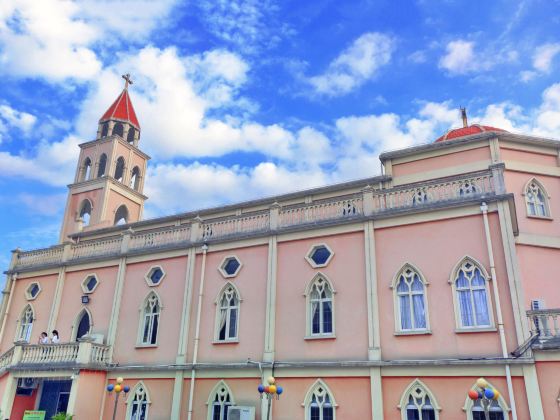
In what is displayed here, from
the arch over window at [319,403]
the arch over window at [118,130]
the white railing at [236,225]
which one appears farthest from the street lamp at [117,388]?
the arch over window at [118,130]

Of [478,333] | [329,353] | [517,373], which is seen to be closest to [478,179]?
[478,333]

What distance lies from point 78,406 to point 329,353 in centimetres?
968

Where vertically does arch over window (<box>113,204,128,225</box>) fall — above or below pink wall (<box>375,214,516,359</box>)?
above

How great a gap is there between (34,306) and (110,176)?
9692 millimetres

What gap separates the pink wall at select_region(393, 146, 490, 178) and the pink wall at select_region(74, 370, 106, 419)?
47.7 ft

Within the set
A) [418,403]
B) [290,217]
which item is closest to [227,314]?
[290,217]

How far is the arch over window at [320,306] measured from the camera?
14.9 meters

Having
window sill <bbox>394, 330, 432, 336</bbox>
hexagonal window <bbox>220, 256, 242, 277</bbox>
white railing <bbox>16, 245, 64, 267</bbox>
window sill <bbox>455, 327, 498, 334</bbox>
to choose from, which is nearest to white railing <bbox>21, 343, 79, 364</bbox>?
white railing <bbox>16, 245, 64, 267</bbox>

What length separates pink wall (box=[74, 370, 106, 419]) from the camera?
1678cm

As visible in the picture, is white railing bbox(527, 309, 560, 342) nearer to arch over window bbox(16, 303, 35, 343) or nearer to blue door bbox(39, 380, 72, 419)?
blue door bbox(39, 380, 72, 419)

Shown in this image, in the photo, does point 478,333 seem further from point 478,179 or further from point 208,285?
point 208,285

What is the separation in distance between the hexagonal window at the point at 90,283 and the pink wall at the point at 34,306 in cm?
202

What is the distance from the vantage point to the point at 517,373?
11617mm

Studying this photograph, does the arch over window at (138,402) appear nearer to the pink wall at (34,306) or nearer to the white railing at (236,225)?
the white railing at (236,225)
